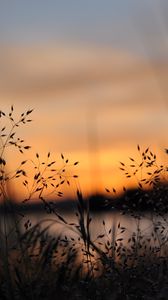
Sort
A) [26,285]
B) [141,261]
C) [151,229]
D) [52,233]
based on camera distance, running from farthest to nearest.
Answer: [52,233] < [151,229] < [141,261] < [26,285]

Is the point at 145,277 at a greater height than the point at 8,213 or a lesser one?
lesser

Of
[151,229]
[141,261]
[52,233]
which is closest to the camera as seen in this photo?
[141,261]

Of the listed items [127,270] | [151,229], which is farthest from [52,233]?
[127,270]

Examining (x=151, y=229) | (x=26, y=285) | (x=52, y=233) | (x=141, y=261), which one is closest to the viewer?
(x=26, y=285)

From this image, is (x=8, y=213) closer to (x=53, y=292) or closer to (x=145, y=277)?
(x=53, y=292)

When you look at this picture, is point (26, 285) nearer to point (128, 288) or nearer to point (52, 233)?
point (128, 288)

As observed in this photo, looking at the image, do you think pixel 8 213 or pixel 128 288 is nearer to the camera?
pixel 128 288

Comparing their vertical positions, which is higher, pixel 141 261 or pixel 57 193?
pixel 57 193

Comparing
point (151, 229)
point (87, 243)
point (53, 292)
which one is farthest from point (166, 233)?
point (53, 292)

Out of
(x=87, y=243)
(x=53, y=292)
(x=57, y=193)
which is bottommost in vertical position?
(x=53, y=292)
